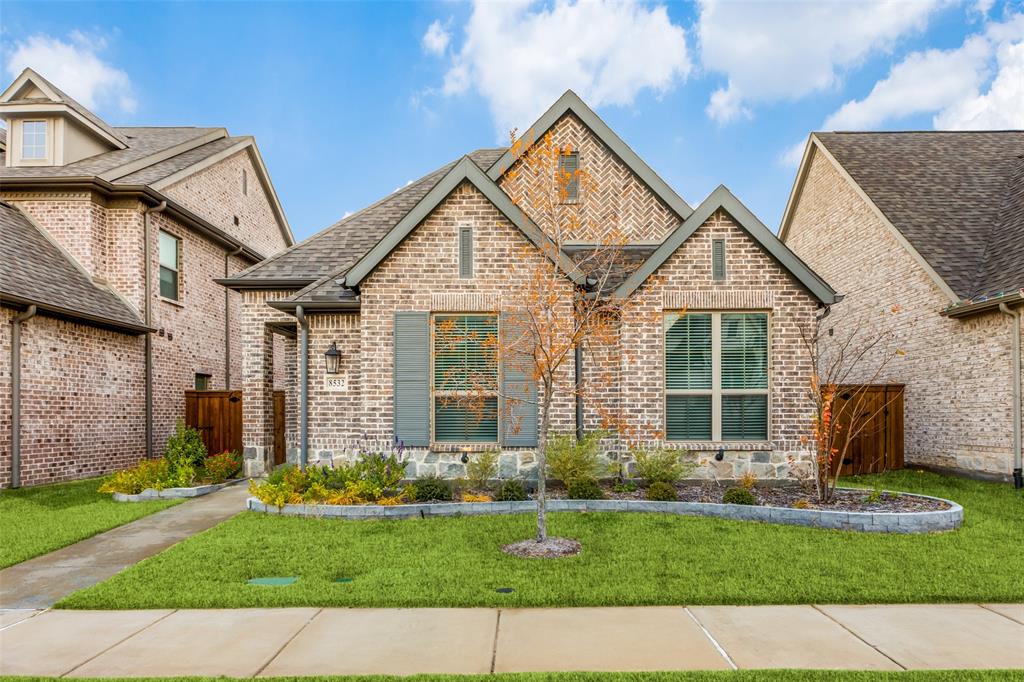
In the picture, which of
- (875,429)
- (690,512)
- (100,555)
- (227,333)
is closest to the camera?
(100,555)

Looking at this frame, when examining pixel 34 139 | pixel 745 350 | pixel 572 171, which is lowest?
pixel 745 350

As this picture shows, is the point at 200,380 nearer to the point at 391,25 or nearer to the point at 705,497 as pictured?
the point at 391,25

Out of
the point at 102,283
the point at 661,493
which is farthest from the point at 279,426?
the point at 661,493

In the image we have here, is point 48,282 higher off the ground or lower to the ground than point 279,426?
higher

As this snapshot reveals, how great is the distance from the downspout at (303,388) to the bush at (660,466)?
18.6 feet

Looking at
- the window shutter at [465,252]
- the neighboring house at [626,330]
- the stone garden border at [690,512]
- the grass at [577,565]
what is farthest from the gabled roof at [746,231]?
the grass at [577,565]

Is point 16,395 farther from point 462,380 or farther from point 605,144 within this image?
point 605,144

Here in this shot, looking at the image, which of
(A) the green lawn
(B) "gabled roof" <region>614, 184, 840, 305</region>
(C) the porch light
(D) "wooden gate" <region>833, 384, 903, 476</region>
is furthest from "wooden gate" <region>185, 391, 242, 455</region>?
(D) "wooden gate" <region>833, 384, 903, 476</region>

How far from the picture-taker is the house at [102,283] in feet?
38.5

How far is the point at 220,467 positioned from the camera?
39.5ft

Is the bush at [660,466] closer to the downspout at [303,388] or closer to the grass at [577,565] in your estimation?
the grass at [577,565]

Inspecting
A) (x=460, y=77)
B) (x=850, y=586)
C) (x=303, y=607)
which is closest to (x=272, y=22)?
(x=460, y=77)

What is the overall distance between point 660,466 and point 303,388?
6.24m

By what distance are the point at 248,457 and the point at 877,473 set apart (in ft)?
45.1
